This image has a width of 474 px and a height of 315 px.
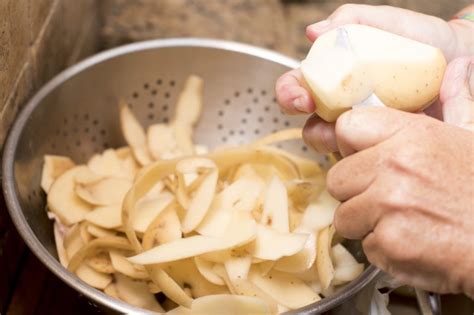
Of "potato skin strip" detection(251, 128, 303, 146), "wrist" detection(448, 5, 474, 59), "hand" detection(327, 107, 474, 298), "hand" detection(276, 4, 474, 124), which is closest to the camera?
"hand" detection(327, 107, 474, 298)

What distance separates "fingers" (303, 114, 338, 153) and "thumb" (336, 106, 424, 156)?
0.28 ft

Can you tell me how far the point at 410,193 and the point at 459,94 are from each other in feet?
0.43

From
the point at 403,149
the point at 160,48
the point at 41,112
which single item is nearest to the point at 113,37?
the point at 160,48

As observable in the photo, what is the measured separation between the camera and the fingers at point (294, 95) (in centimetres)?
57

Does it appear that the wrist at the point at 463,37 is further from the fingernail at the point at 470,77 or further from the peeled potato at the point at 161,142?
the peeled potato at the point at 161,142

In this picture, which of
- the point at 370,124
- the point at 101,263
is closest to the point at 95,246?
the point at 101,263

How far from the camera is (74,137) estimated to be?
2.85 ft

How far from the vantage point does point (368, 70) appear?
54cm

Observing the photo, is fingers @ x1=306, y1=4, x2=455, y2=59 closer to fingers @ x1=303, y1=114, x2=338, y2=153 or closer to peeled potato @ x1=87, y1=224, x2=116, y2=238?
fingers @ x1=303, y1=114, x2=338, y2=153

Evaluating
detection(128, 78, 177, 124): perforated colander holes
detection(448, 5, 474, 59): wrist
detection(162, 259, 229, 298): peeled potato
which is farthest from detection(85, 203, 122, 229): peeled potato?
detection(448, 5, 474, 59): wrist

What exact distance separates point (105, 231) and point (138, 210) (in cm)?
4

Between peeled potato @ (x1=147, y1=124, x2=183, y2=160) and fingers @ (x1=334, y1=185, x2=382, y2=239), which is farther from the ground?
fingers @ (x1=334, y1=185, x2=382, y2=239)

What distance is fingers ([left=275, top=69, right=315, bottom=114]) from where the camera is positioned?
573 millimetres

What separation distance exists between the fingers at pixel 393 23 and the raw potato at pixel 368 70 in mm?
58
